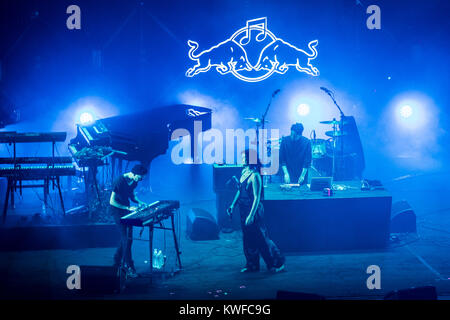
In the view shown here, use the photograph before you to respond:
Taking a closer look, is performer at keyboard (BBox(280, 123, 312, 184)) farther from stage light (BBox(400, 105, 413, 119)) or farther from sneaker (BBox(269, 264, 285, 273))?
stage light (BBox(400, 105, 413, 119))

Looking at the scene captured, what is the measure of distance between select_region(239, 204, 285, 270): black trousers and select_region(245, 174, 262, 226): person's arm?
0.09 m

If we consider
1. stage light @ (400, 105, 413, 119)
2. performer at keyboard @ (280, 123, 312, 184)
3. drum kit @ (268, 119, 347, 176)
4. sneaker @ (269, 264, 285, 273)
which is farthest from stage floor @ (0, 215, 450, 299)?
stage light @ (400, 105, 413, 119)

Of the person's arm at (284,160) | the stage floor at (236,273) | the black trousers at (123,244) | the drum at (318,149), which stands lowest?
the stage floor at (236,273)

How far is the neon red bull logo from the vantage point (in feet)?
55.5

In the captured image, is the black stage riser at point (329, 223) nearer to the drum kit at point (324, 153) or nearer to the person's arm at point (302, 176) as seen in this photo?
the person's arm at point (302, 176)

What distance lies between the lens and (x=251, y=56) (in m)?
17.0

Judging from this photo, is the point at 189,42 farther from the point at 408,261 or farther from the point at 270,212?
the point at 408,261

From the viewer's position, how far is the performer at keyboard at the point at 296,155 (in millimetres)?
8484

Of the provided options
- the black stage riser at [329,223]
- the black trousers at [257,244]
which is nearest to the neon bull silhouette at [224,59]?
the black stage riser at [329,223]

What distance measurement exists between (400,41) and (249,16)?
19.0 ft

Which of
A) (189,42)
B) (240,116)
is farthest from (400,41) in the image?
(189,42)

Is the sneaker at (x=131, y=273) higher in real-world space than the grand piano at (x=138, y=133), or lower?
lower

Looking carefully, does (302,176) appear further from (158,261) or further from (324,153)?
(324,153)

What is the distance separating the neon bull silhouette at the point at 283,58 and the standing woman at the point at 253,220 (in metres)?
10.6
